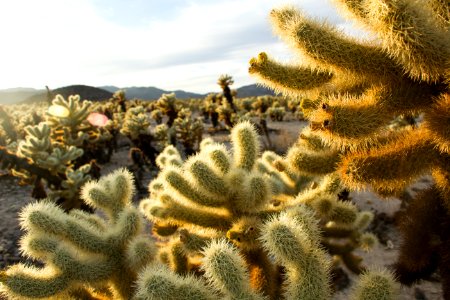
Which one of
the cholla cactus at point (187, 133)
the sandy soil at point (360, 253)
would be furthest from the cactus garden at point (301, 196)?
the cholla cactus at point (187, 133)

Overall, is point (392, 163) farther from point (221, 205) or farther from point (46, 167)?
point (46, 167)

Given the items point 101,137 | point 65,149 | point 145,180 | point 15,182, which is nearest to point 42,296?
A: point 65,149

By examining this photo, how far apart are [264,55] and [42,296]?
225cm

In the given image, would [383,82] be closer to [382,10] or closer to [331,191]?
[382,10]

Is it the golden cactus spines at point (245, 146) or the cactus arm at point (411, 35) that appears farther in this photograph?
the golden cactus spines at point (245, 146)

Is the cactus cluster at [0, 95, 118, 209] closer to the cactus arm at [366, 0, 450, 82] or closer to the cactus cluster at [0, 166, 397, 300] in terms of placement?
the cactus cluster at [0, 166, 397, 300]

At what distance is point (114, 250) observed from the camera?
2916 millimetres

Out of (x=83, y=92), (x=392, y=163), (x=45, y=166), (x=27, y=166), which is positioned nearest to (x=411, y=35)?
(x=392, y=163)

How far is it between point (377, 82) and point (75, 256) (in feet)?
7.98

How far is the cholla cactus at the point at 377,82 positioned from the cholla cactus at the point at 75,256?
175 centimetres

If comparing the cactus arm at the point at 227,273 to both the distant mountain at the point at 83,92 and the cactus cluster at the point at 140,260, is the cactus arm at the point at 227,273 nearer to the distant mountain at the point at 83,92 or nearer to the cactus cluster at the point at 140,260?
the cactus cluster at the point at 140,260

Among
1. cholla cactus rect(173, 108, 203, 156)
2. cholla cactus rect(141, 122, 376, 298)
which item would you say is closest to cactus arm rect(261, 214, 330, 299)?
cholla cactus rect(141, 122, 376, 298)

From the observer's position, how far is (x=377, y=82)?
5.98 feet

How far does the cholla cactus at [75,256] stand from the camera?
2.51m
